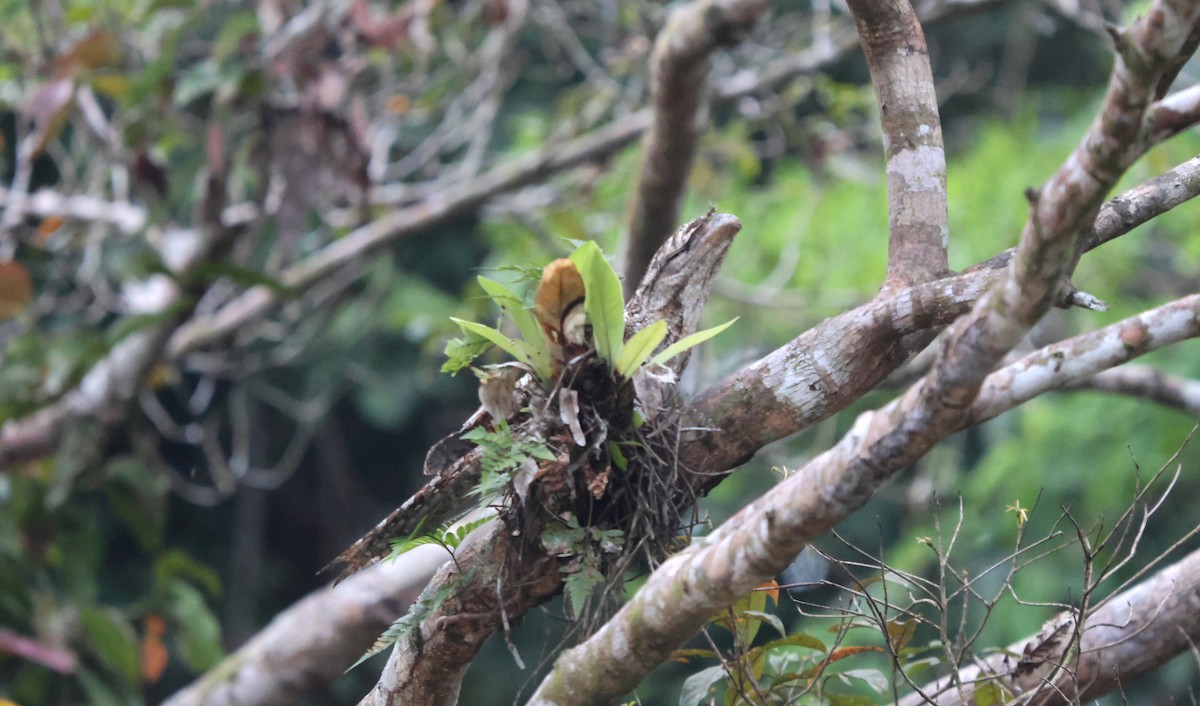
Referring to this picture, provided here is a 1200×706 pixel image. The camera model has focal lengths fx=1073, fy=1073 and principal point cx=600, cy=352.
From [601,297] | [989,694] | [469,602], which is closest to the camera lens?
[601,297]

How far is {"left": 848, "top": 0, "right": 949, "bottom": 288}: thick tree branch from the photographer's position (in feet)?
4.69

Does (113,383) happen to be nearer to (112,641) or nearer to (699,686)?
(112,641)

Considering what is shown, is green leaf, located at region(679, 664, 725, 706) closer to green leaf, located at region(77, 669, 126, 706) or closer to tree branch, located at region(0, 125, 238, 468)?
tree branch, located at region(0, 125, 238, 468)

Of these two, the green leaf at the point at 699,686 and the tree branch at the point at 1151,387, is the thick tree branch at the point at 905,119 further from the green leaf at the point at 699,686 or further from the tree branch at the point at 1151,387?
the tree branch at the point at 1151,387

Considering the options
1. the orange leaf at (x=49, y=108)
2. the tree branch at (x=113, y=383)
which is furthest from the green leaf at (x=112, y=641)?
the orange leaf at (x=49, y=108)

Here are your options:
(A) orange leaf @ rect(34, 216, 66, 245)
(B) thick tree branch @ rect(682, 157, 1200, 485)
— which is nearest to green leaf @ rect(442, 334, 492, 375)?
(B) thick tree branch @ rect(682, 157, 1200, 485)

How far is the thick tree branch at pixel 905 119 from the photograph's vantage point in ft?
4.69

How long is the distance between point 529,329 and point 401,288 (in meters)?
5.03

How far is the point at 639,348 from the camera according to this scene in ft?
3.96

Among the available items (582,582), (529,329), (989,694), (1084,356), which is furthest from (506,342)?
(989,694)

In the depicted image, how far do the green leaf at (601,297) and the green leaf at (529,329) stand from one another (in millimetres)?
77

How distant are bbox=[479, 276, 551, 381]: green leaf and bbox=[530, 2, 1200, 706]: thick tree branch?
271 mm

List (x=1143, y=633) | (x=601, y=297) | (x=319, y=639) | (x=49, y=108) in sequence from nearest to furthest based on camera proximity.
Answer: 1. (x=601, y=297)
2. (x=1143, y=633)
3. (x=319, y=639)
4. (x=49, y=108)

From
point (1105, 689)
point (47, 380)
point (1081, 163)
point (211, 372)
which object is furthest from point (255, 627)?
point (1081, 163)
